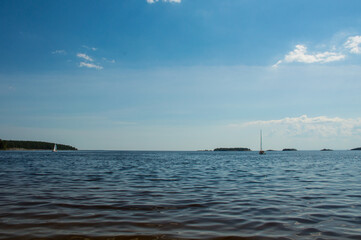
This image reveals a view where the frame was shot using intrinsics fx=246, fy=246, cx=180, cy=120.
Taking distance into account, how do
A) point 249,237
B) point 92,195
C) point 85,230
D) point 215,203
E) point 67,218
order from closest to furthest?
point 249,237
point 85,230
point 67,218
point 215,203
point 92,195

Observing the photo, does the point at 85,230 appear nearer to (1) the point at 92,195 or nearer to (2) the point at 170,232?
(2) the point at 170,232

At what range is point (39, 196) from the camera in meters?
12.1

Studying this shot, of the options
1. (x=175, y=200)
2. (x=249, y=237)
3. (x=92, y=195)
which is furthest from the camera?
(x=92, y=195)

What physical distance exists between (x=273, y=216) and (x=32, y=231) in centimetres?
757

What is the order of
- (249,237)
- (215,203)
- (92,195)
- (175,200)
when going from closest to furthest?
1. (249,237)
2. (215,203)
3. (175,200)
4. (92,195)

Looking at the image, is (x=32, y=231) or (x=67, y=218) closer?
(x=32, y=231)

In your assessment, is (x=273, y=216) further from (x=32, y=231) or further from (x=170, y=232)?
(x=32, y=231)

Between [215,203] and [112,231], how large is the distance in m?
5.25

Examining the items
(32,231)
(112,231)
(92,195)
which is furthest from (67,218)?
(92,195)

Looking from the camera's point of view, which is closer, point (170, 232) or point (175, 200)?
point (170, 232)

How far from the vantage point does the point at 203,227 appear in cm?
732

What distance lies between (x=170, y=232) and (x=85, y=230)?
94.0 inches

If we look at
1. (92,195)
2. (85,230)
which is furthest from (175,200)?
(85,230)

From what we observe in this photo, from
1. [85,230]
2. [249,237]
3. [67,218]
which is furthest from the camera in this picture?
[67,218]
